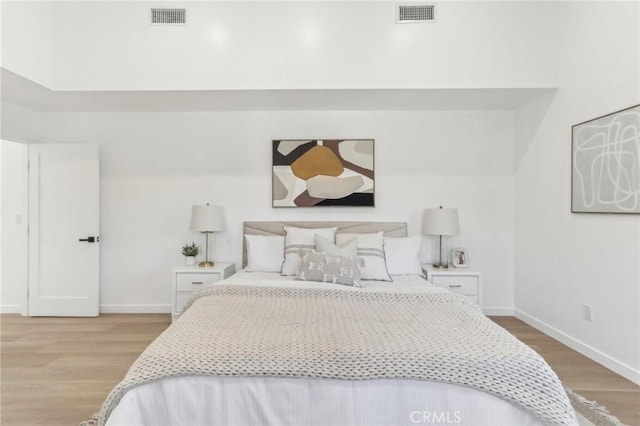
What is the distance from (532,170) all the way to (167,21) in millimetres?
3846

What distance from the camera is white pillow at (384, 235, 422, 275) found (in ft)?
11.3

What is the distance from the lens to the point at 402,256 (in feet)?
11.5

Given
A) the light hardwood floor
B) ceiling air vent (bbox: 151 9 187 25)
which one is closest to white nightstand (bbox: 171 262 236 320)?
the light hardwood floor

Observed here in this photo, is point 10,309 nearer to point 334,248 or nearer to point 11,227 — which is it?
point 11,227

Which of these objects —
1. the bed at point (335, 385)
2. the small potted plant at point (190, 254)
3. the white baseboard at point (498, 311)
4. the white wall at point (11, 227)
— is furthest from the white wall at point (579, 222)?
the white wall at point (11, 227)

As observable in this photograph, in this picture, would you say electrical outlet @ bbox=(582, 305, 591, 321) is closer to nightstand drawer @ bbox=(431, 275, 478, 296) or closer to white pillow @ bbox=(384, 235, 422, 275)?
nightstand drawer @ bbox=(431, 275, 478, 296)

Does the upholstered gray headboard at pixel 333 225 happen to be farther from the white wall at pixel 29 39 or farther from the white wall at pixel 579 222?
the white wall at pixel 29 39

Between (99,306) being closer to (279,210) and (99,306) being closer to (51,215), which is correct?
(51,215)

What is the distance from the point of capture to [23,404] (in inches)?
87.4

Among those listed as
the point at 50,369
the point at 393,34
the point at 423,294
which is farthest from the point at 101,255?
the point at 393,34

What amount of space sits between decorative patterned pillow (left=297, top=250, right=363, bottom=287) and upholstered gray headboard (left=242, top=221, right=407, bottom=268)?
864 mm

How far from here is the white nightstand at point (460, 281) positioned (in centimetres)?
344

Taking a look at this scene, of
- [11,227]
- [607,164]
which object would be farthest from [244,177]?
[607,164]

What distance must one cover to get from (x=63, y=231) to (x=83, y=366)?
194cm
